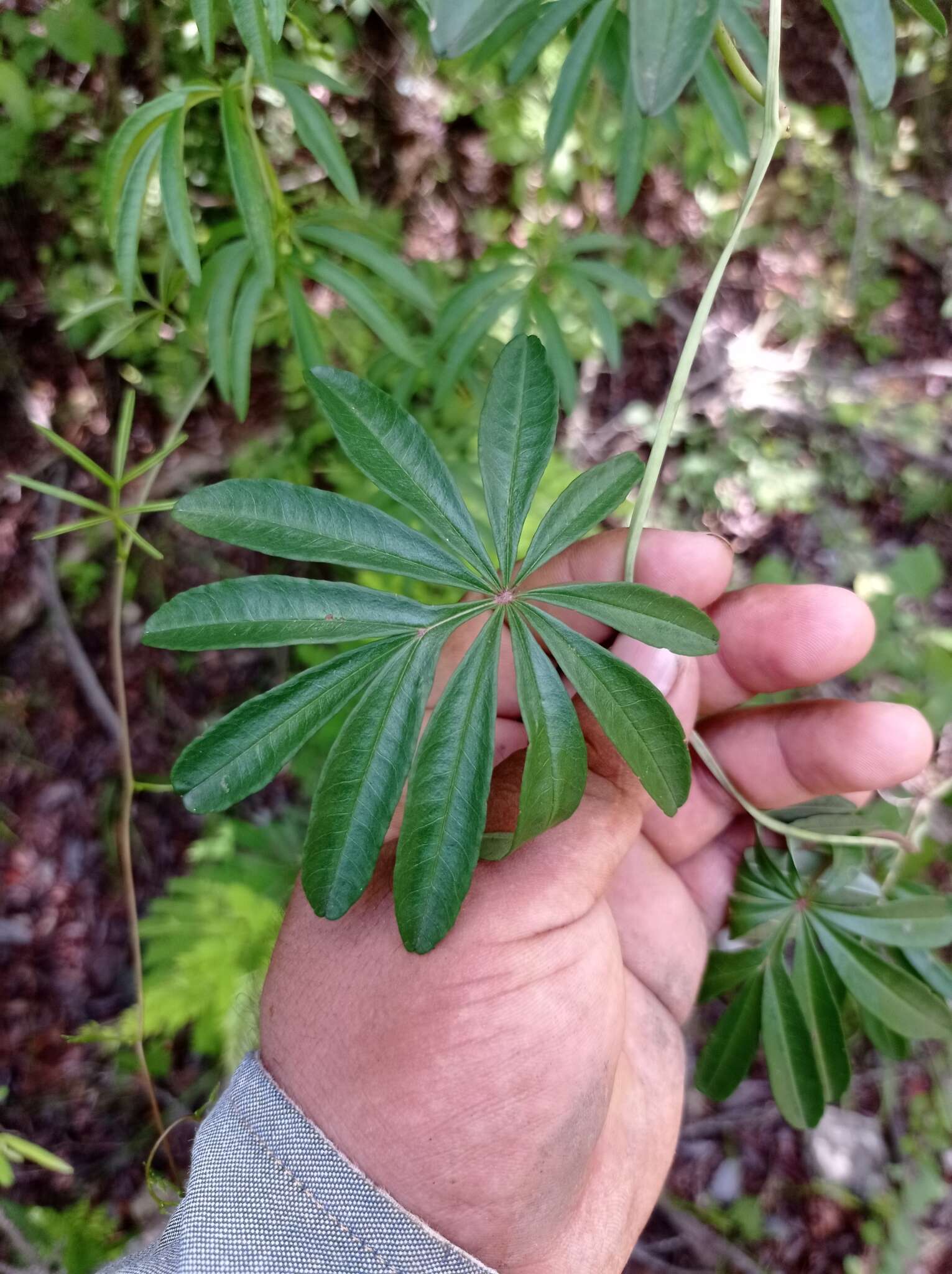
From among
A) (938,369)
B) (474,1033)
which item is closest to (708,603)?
(474,1033)

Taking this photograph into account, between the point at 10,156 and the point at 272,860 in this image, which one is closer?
the point at 10,156

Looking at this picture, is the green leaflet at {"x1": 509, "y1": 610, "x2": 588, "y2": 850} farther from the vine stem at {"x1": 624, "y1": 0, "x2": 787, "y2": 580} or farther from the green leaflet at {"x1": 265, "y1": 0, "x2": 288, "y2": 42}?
the green leaflet at {"x1": 265, "y1": 0, "x2": 288, "y2": 42}

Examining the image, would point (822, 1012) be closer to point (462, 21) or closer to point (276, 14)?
point (462, 21)

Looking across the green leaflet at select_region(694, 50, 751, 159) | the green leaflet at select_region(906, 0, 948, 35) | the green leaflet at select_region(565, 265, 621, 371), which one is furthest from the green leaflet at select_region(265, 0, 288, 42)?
the green leaflet at select_region(565, 265, 621, 371)

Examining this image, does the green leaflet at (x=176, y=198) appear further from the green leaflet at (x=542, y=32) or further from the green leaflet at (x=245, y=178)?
the green leaflet at (x=542, y=32)

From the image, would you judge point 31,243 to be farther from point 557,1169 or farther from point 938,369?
point 938,369
